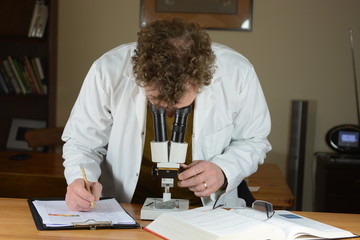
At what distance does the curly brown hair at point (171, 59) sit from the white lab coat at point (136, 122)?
309mm

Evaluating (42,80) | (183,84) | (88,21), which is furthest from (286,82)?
(183,84)

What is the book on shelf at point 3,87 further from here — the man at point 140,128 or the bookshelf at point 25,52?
the man at point 140,128

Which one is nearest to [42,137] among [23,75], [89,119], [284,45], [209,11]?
[23,75]

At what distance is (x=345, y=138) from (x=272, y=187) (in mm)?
1125

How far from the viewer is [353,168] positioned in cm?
348

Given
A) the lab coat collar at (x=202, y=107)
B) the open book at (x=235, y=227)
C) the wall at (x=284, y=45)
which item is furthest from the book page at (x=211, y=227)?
the wall at (x=284, y=45)

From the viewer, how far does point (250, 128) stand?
2.01 meters

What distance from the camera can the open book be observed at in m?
1.45

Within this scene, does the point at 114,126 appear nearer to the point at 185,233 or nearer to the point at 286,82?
the point at 185,233

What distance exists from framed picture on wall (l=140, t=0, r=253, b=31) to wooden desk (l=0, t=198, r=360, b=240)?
2.31 meters

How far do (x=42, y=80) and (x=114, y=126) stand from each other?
82.9 inches

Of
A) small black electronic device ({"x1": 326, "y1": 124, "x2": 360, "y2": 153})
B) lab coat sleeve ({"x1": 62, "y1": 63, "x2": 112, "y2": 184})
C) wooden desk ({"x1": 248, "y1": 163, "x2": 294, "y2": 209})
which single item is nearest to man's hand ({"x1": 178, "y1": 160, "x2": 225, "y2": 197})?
lab coat sleeve ({"x1": 62, "y1": 63, "x2": 112, "y2": 184})

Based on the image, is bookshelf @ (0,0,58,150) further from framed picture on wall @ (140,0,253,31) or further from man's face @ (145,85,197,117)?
man's face @ (145,85,197,117)

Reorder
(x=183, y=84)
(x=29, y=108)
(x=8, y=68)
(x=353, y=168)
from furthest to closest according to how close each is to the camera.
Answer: (x=29, y=108)
(x=8, y=68)
(x=353, y=168)
(x=183, y=84)
